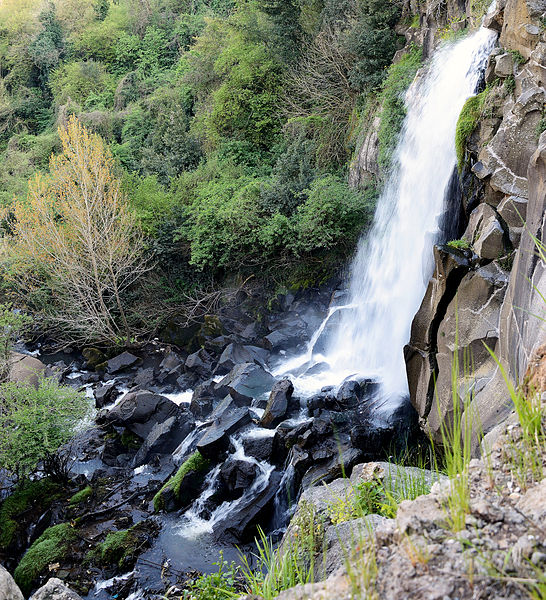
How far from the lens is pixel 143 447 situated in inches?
375

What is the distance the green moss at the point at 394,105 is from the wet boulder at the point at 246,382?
5.41 meters

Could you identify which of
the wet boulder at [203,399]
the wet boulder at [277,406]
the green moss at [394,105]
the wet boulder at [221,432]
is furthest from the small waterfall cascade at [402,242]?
the wet boulder at [221,432]

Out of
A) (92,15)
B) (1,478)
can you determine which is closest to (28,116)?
(92,15)

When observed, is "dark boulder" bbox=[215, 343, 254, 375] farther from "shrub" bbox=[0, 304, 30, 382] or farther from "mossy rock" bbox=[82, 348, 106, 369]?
"shrub" bbox=[0, 304, 30, 382]

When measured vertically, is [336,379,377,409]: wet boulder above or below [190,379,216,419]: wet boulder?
above

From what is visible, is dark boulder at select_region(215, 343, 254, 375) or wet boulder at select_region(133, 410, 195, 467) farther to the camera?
dark boulder at select_region(215, 343, 254, 375)

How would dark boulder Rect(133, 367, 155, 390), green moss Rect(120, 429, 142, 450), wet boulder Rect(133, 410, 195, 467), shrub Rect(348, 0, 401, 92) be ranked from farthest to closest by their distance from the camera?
shrub Rect(348, 0, 401, 92) < dark boulder Rect(133, 367, 155, 390) < green moss Rect(120, 429, 142, 450) < wet boulder Rect(133, 410, 195, 467)

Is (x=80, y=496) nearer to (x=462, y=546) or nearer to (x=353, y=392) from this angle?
(x=353, y=392)

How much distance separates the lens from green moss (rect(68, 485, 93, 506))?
834 cm

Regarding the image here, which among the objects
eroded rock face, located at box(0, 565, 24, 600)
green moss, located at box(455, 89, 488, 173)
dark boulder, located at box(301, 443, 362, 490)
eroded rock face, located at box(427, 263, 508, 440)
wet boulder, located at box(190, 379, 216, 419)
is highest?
green moss, located at box(455, 89, 488, 173)

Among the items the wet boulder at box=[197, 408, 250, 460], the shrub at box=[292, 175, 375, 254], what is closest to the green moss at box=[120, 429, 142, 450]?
the wet boulder at box=[197, 408, 250, 460]

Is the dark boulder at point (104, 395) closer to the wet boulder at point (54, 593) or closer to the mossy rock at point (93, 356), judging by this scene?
the mossy rock at point (93, 356)

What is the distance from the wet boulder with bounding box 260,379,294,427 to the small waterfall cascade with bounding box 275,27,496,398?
1.05 m

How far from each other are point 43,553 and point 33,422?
1.99 meters
